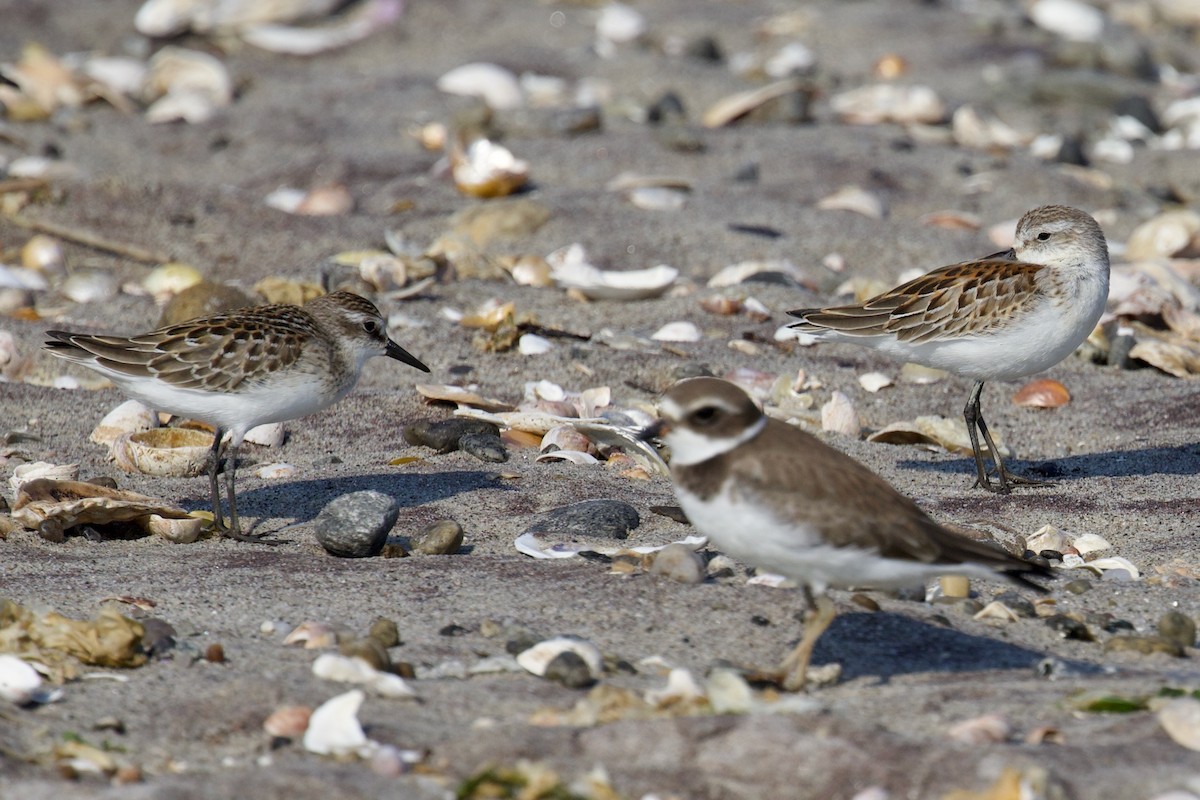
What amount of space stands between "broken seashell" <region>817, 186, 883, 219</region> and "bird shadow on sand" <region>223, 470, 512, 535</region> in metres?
5.59

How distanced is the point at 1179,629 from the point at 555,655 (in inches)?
87.2

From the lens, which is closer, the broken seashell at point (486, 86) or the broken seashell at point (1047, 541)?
the broken seashell at point (1047, 541)

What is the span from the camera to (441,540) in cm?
592

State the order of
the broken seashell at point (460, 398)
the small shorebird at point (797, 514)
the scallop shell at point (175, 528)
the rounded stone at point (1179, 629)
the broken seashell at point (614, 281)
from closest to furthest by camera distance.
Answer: the small shorebird at point (797, 514), the rounded stone at point (1179, 629), the scallop shell at point (175, 528), the broken seashell at point (460, 398), the broken seashell at point (614, 281)

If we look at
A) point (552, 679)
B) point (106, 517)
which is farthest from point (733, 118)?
point (552, 679)

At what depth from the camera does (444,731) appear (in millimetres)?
4094

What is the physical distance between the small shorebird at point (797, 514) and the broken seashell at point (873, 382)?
4085 millimetres

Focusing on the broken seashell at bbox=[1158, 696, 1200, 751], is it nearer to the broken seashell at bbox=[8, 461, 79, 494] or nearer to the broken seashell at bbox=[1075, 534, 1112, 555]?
the broken seashell at bbox=[1075, 534, 1112, 555]

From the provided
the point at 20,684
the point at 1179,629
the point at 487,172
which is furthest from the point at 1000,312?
the point at 487,172

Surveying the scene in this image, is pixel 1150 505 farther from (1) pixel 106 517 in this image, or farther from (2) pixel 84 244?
(2) pixel 84 244

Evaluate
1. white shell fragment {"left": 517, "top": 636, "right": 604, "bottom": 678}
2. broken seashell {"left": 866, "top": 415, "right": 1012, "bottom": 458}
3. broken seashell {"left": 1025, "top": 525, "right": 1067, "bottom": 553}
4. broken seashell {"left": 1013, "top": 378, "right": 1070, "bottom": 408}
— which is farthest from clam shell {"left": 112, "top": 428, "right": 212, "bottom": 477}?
broken seashell {"left": 1013, "top": 378, "right": 1070, "bottom": 408}

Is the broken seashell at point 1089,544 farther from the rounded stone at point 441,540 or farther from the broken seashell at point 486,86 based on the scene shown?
the broken seashell at point 486,86

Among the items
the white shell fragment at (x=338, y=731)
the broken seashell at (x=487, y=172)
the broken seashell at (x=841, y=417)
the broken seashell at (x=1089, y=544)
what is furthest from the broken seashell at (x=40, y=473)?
the broken seashell at (x=487, y=172)

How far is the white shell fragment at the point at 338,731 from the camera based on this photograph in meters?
3.94
